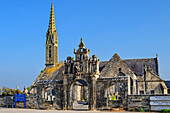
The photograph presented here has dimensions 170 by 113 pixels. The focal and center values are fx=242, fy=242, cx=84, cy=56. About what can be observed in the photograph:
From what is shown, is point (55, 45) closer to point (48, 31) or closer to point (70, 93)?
point (48, 31)

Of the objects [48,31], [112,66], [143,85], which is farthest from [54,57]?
[143,85]

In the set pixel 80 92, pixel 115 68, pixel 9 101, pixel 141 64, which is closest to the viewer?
pixel 9 101

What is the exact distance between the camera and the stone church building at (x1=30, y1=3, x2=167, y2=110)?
2773cm

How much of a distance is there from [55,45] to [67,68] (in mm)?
26909

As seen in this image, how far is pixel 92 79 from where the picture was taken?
28.2m

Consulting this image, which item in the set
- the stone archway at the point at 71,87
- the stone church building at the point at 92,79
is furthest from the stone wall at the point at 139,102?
the stone archway at the point at 71,87

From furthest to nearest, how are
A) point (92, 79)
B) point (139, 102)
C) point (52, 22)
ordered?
point (52, 22) < point (92, 79) < point (139, 102)

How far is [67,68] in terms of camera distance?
98.2 ft

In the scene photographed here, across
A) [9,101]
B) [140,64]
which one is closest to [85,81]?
[9,101]

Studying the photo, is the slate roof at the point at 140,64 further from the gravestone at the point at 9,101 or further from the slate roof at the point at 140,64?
the gravestone at the point at 9,101

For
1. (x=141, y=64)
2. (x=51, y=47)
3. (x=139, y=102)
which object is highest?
(x=51, y=47)

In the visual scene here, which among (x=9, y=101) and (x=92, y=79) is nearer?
(x=92, y=79)

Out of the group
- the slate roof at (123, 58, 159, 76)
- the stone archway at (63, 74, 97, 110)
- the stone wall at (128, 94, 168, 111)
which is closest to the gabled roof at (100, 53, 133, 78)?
the slate roof at (123, 58, 159, 76)

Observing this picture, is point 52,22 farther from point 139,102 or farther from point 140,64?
point 139,102
